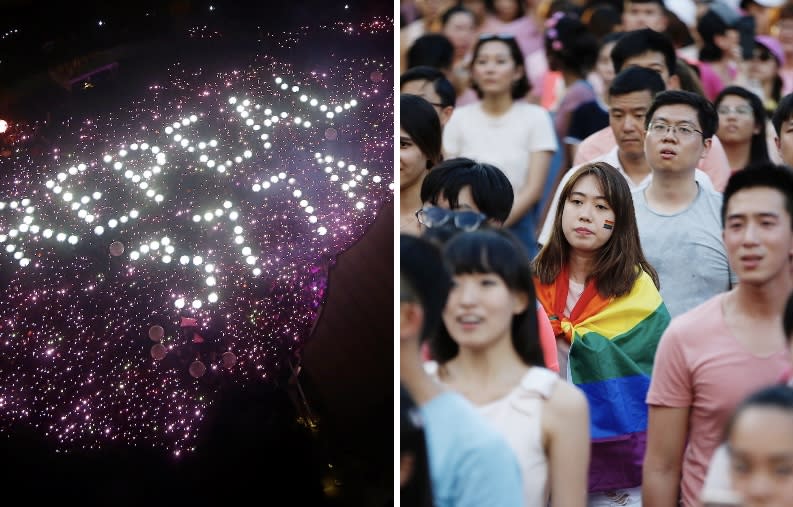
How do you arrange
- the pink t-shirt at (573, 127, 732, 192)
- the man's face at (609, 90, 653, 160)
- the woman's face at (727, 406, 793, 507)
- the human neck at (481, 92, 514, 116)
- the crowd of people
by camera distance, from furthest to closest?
the human neck at (481, 92, 514, 116), the man's face at (609, 90, 653, 160), the pink t-shirt at (573, 127, 732, 192), the crowd of people, the woman's face at (727, 406, 793, 507)

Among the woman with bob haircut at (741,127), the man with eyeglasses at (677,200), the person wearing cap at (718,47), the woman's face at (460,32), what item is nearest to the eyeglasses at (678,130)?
the man with eyeglasses at (677,200)

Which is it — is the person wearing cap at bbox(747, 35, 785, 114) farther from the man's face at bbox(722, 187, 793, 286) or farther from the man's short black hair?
the man's face at bbox(722, 187, 793, 286)

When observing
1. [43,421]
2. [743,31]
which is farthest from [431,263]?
[743,31]

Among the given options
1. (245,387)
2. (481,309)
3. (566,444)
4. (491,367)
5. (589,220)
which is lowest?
(245,387)

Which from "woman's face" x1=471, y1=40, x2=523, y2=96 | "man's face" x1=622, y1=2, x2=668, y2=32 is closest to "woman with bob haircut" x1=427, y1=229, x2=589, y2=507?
"woman's face" x1=471, y1=40, x2=523, y2=96

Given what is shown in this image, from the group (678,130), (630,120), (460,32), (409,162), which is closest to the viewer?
(678,130)

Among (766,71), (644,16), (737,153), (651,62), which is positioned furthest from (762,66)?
(737,153)

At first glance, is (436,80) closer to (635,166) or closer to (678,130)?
(635,166)
